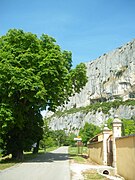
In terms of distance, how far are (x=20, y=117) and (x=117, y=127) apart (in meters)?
9.53

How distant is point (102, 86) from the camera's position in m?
138

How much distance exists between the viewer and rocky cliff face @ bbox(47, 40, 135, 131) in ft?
406

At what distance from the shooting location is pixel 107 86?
13550 cm

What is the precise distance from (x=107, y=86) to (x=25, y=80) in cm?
11773

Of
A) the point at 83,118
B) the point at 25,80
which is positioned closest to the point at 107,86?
the point at 83,118

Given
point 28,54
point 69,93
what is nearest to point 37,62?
point 28,54

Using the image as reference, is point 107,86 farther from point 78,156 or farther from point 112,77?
point 78,156

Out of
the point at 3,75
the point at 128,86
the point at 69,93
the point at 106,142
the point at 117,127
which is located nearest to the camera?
the point at 117,127

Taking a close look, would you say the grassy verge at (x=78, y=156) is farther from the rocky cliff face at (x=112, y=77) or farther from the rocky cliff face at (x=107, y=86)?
the rocky cliff face at (x=112, y=77)

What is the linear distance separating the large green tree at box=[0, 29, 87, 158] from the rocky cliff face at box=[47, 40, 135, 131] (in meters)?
90.8

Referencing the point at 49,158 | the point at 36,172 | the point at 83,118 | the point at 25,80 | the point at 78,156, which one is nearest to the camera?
the point at 36,172

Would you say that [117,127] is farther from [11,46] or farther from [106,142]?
[11,46]

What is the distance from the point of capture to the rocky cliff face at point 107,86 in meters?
124

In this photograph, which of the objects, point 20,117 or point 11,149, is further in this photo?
point 11,149
